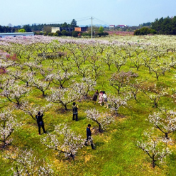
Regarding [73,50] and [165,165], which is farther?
[73,50]

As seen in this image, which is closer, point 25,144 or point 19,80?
point 25,144

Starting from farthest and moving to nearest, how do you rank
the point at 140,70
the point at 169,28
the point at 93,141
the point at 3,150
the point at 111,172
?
the point at 169,28 < the point at 140,70 < the point at 93,141 < the point at 3,150 < the point at 111,172

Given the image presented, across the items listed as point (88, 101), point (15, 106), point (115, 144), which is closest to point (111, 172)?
point (115, 144)

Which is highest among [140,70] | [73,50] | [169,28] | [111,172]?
[169,28]

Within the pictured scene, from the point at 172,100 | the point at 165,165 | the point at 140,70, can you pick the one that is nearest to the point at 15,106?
the point at 165,165

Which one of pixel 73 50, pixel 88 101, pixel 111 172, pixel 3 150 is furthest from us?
pixel 73 50

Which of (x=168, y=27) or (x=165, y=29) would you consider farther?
(x=165, y=29)

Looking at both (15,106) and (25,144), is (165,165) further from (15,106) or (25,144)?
(15,106)

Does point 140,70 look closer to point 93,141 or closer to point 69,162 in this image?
point 93,141

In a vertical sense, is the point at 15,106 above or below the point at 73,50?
below
